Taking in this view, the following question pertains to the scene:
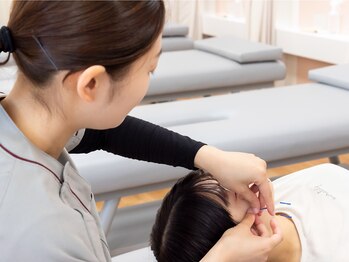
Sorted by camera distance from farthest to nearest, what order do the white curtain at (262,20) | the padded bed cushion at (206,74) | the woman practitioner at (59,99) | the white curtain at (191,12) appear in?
1. the white curtain at (191,12)
2. the white curtain at (262,20)
3. the padded bed cushion at (206,74)
4. the woman practitioner at (59,99)

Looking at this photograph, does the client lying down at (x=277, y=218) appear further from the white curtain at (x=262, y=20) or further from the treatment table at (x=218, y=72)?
the white curtain at (x=262, y=20)

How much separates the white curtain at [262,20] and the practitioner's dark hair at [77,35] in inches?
141

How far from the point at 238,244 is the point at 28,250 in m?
0.53

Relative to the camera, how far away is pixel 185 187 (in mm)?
1201

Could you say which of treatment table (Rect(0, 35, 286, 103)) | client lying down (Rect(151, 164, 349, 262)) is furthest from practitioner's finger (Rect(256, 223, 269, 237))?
treatment table (Rect(0, 35, 286, 103))

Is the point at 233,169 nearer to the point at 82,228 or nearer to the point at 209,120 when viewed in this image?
the point at 82,228

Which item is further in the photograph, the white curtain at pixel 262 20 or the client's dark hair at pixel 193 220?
the white curtain at pixel 262 20

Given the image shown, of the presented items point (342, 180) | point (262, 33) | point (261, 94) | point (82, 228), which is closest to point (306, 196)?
point (342, 180)

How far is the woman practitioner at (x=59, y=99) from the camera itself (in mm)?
688

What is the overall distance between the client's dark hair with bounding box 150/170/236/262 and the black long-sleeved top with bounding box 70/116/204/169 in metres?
0.07

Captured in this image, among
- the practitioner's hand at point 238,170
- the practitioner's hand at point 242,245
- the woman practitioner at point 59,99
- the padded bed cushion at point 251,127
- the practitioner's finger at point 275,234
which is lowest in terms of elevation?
the padded bed cushion at point 251,127

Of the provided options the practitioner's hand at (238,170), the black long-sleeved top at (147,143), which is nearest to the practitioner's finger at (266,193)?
the practitioner's hand at (238,170)

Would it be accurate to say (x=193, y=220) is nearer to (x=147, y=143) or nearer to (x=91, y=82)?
(x=147, y=143)

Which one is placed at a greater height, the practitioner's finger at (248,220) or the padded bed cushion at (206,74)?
the practitioner's finger at (248,220)
